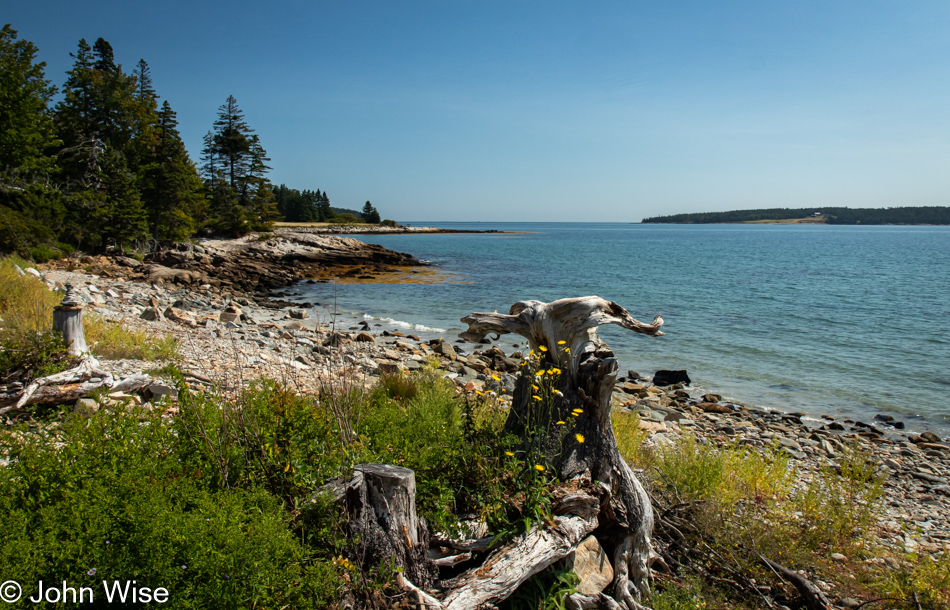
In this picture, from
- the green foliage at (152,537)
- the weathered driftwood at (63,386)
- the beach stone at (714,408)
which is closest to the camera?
the green foliage at (152,537)

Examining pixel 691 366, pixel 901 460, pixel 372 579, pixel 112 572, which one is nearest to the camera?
pixel 112 572

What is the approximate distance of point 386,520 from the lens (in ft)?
9.83

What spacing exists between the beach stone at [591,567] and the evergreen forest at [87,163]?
819 inches

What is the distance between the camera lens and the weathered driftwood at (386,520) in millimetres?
2963

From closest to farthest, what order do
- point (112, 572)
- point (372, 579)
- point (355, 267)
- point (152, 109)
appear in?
point (112, 572), point (372, 579), point (152, 109), point (355, 267)

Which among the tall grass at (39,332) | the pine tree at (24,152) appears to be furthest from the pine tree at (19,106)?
the tall grass at (39,332)

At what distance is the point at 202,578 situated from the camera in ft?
8.10

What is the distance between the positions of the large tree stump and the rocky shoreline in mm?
1599

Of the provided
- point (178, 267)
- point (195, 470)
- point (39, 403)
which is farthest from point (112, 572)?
point (178, 267)

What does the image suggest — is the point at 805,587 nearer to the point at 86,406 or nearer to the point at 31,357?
the point at 86,406

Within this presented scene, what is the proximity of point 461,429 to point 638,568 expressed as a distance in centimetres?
176

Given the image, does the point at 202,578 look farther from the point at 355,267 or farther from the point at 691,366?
the point at 355,267

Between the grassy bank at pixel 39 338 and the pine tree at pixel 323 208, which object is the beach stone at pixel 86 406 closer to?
the grassy bank at pixel 39 338

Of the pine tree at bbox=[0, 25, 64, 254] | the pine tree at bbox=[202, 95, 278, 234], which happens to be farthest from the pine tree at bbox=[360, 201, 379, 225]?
the pine tree at bbox=[0, 25, 64, 254]
